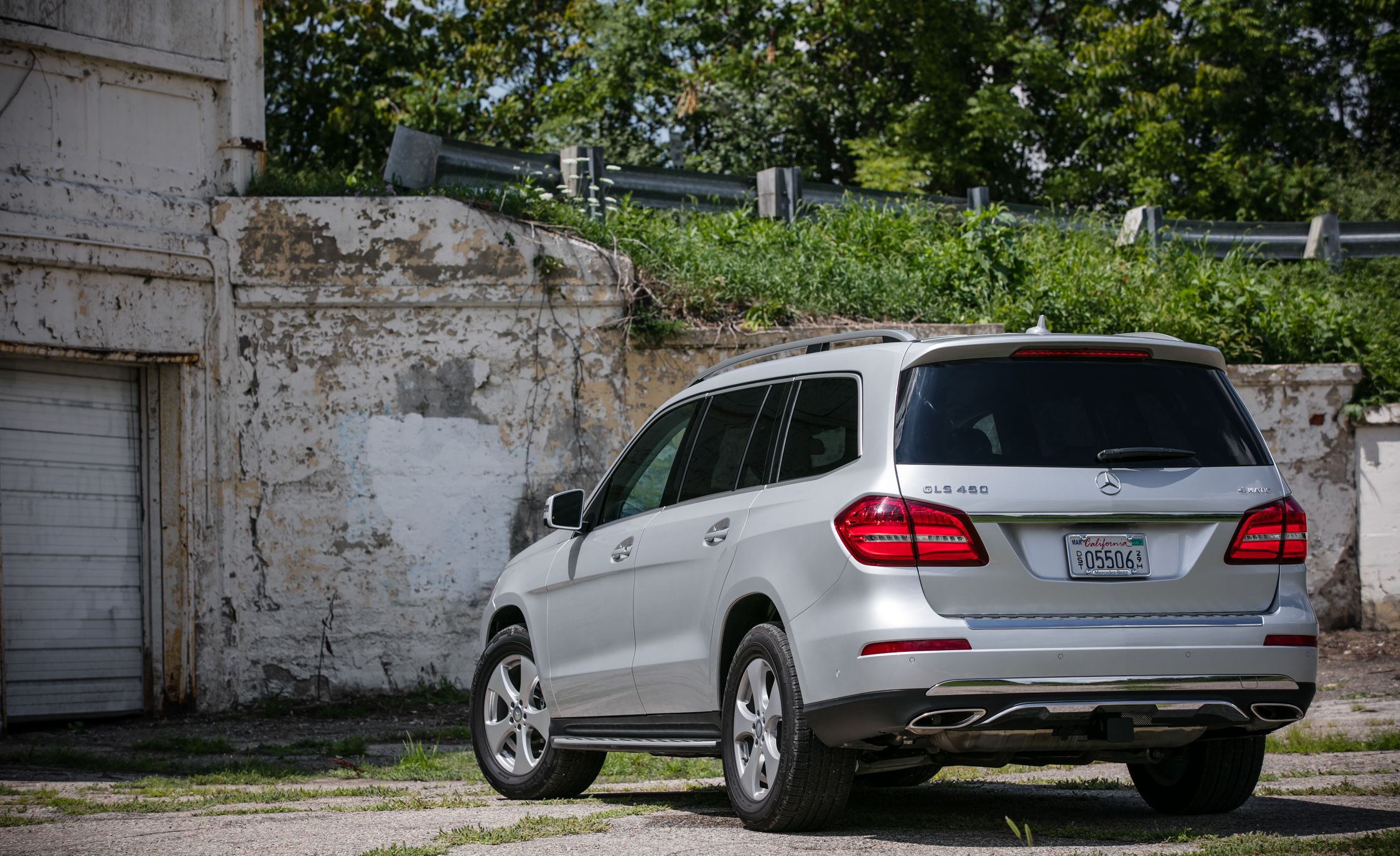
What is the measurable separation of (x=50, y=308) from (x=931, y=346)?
25.6 ft

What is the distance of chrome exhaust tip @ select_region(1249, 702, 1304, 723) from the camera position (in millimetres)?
5031

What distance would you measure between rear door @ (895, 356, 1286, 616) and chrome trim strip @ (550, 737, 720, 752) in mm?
1474

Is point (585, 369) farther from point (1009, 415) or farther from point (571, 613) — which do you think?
→ point (1009, 415)

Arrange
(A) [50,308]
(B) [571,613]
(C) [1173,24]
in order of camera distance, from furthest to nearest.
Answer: (C) [1173,24] → (A) [50,308] → (B) [571,613]

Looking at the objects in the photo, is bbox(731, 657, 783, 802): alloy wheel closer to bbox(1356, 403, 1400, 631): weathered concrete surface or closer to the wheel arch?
the wheel arch

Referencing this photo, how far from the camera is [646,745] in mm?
6121

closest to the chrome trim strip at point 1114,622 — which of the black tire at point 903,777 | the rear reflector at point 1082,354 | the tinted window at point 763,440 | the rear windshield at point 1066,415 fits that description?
the rear windshield at point 1066,415

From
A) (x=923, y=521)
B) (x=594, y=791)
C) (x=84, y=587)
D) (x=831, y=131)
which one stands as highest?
(x=831, y=131)

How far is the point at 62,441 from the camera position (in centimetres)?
1095

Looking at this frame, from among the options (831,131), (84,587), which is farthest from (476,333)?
(831,131)

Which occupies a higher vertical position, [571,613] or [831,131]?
[831,131]

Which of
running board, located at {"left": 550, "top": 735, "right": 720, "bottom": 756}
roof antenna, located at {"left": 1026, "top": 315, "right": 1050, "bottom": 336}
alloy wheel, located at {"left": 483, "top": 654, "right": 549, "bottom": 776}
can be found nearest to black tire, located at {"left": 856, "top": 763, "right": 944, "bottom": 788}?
running board, located at {"left": 550, "top": 735, "right": 720, "bottom": 756}

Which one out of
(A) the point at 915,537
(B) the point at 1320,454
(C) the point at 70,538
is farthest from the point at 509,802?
(B) the point at 1320,454

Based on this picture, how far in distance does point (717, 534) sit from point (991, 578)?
1288mm
